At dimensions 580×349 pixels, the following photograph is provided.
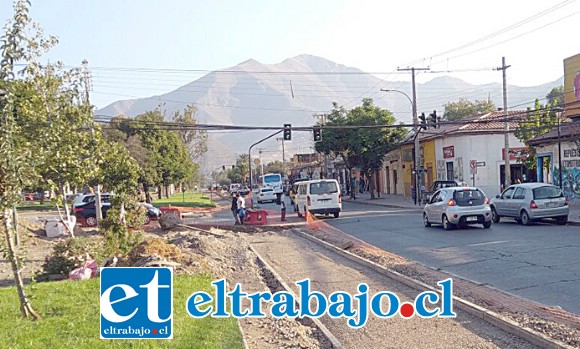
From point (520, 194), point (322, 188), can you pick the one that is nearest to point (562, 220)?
point (520, 194)

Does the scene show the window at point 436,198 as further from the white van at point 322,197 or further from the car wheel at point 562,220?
the white van at point 322,197

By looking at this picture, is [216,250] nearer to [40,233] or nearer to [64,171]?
[64,171]

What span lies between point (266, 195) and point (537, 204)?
38.6 meters

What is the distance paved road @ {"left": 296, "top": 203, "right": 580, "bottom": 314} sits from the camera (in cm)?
1046

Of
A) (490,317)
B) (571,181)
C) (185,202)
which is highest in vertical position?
(571,181)

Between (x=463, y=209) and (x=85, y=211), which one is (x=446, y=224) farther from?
(x=85, y=211)

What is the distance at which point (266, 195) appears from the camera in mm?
59438

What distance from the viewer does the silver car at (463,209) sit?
70.5 feet

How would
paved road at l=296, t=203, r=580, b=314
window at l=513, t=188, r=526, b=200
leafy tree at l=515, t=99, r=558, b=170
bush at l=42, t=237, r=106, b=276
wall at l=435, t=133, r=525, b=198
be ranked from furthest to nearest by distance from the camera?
wall at l=435, t=133, r=525, b=198
leafy tree at l=515, t=99, r=558, b=170
window at l=513, t=188, r=526, b=200
bush at l=42, t=237, r=106, b=276
paved road at l=296, t=203, r=580, b=314

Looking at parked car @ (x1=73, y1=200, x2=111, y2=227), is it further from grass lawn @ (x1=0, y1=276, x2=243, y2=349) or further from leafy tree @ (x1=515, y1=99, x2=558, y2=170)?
leafy tree @ (x1=515, y1=99, x2=558, y2=170)

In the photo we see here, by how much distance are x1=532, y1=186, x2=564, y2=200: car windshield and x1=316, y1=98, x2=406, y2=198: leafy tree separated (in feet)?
89.4

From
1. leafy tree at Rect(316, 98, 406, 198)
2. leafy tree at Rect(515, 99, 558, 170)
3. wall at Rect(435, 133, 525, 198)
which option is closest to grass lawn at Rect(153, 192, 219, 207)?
leafy tree at Rect(316, 98, 406, 198)

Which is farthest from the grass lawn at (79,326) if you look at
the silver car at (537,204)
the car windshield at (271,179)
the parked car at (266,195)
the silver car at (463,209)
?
the car windshield at (271,179)

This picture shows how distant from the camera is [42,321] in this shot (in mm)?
8094
